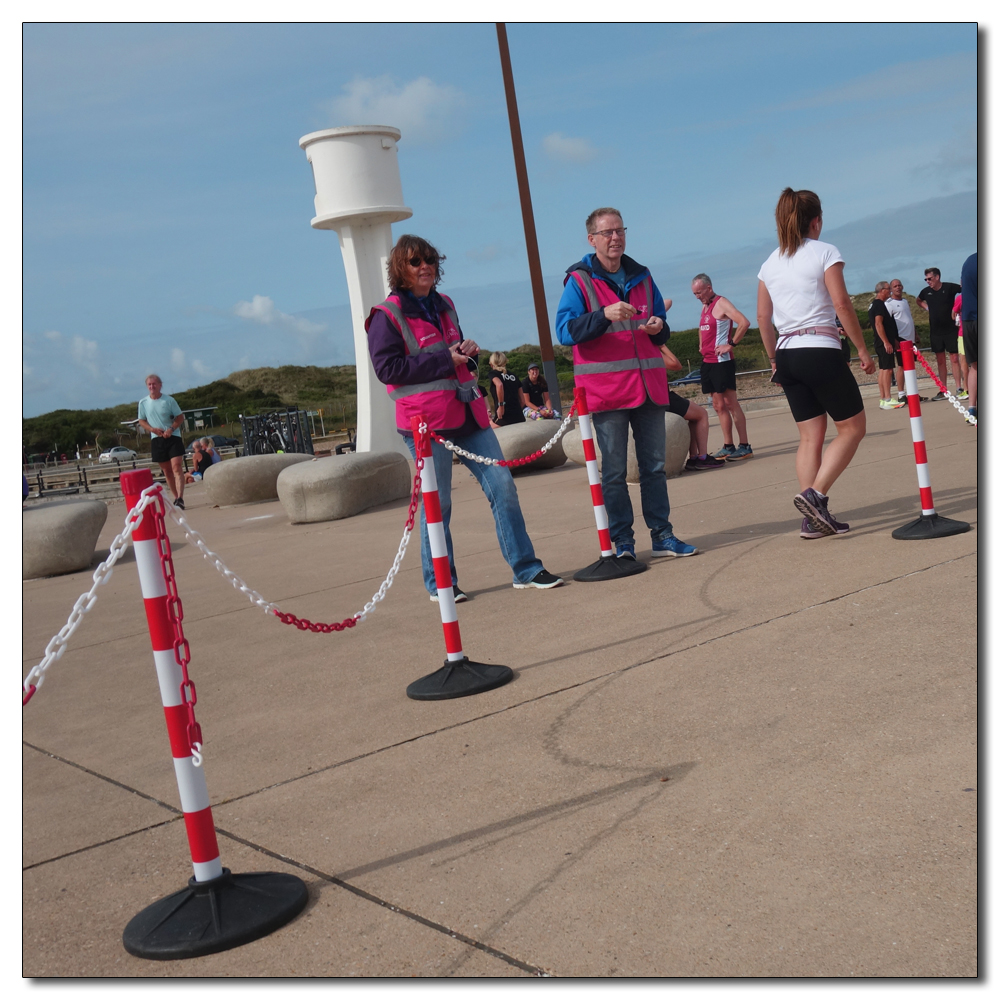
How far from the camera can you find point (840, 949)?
2.30 meters

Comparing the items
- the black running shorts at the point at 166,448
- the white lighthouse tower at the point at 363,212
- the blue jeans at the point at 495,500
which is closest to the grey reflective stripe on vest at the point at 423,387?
the blue jeans at the point at 495,500

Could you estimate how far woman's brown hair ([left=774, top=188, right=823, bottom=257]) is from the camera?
6.35m

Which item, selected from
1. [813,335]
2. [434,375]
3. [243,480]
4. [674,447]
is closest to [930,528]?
[813,335]

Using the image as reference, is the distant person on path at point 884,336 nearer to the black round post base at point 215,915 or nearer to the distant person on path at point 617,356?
the distant person on path at point 617,356

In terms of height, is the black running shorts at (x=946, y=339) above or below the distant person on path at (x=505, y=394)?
above

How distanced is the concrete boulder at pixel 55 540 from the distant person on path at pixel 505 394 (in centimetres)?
622

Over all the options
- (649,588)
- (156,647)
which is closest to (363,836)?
(156,647)

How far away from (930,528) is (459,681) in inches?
128

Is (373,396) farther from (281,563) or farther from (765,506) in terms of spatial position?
(765,506)

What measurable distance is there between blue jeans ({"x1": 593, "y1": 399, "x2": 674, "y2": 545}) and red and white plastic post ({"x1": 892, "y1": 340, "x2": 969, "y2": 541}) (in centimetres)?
143

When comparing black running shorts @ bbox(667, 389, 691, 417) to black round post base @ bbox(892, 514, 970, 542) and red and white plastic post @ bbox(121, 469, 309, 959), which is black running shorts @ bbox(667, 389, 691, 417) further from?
red and white plastic post @ bbox(121, 469, 309, 959)

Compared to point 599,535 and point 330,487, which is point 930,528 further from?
point 330,487

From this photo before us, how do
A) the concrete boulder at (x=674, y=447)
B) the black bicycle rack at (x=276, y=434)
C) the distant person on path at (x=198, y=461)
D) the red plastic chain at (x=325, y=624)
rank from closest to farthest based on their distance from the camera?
the red plastic chain at (x=325, y=624), the concrete boulder at (x=674, y=447), the distant person on path at (x=198, y=461), the black bicycle rack at (x=276, y=434)

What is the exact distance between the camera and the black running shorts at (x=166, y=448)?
47.0 ft
